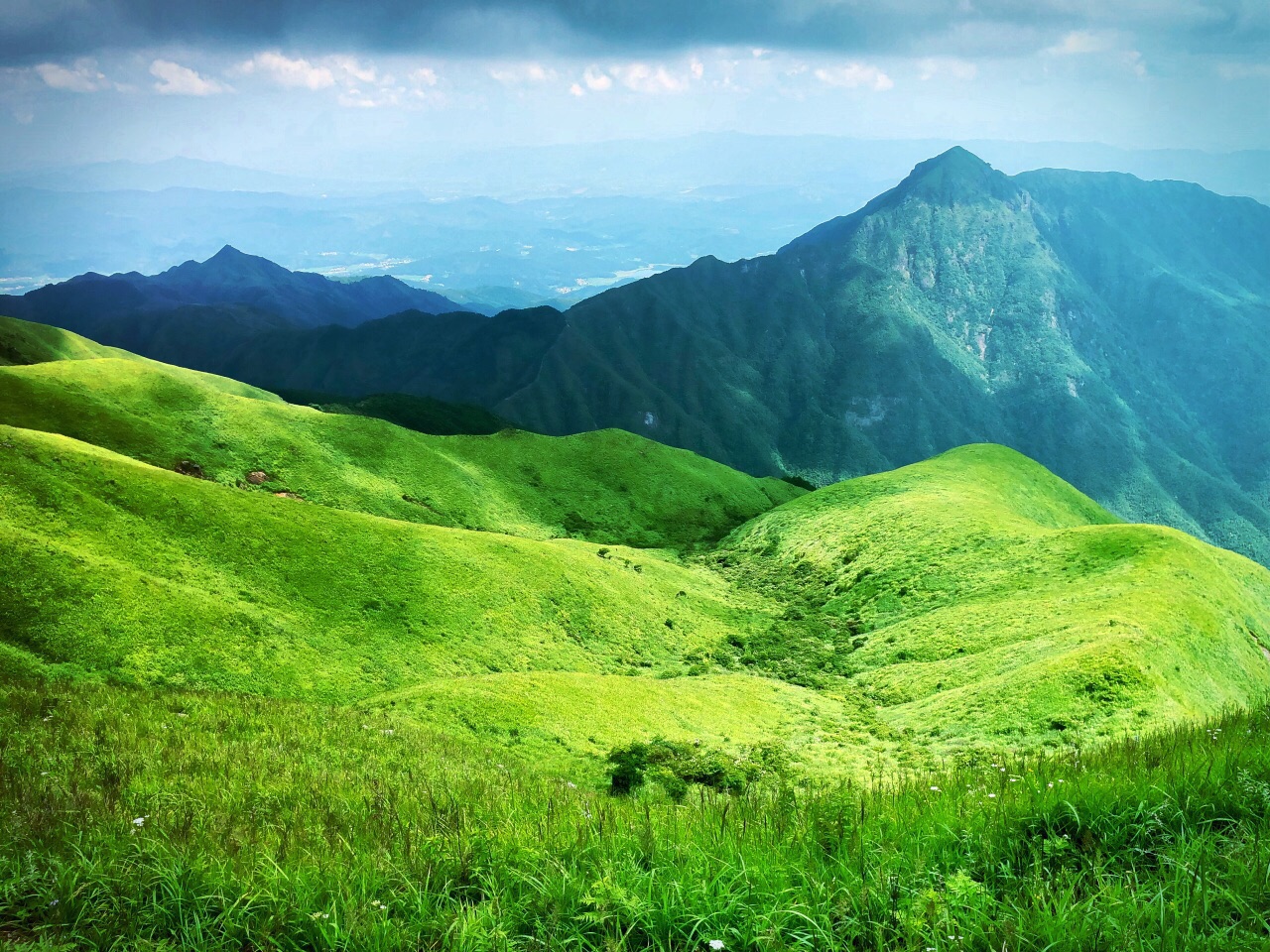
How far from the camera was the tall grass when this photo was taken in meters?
5.18

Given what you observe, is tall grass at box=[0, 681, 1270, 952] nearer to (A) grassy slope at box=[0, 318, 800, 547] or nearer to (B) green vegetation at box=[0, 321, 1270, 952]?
(B) green vegetation at box=[0, 321, 1270, 952]

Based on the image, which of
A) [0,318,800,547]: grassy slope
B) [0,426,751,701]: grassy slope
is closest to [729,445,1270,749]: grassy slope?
[0,426,751,701]: grassy slope

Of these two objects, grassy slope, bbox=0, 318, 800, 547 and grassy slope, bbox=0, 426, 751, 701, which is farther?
grassy slope, bbox=0, 318, 800, 547

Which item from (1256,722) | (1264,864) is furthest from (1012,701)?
(1264,864)

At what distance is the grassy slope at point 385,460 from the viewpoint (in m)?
80.6

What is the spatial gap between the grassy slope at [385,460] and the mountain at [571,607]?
61cm

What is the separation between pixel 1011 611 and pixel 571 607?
3256 centimetres

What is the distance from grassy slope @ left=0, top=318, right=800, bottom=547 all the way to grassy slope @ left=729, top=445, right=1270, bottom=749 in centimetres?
2716

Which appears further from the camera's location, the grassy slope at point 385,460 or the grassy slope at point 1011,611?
the grassy slope at point 385,460

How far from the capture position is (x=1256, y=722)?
9.05 m

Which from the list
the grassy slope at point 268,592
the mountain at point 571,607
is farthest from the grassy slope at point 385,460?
the grassy slope at point 268,592

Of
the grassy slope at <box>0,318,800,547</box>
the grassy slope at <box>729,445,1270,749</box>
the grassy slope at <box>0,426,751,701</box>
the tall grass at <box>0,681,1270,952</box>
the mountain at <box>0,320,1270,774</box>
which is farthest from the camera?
the grassy slope at <box>0,318,800,547</box>

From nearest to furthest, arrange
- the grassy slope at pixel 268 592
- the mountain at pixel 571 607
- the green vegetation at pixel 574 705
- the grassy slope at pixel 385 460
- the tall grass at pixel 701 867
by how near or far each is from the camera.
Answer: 1. the tall grass at pixel 701 867
2. the green vegetation at pixel 574 705
3. the mountain at pixel 571 607
4. the grassy slope at pixel 268 592
5. the grassy slope at pixel 385 460

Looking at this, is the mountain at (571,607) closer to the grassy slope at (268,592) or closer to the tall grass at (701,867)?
the grassy slope at (268,592)
